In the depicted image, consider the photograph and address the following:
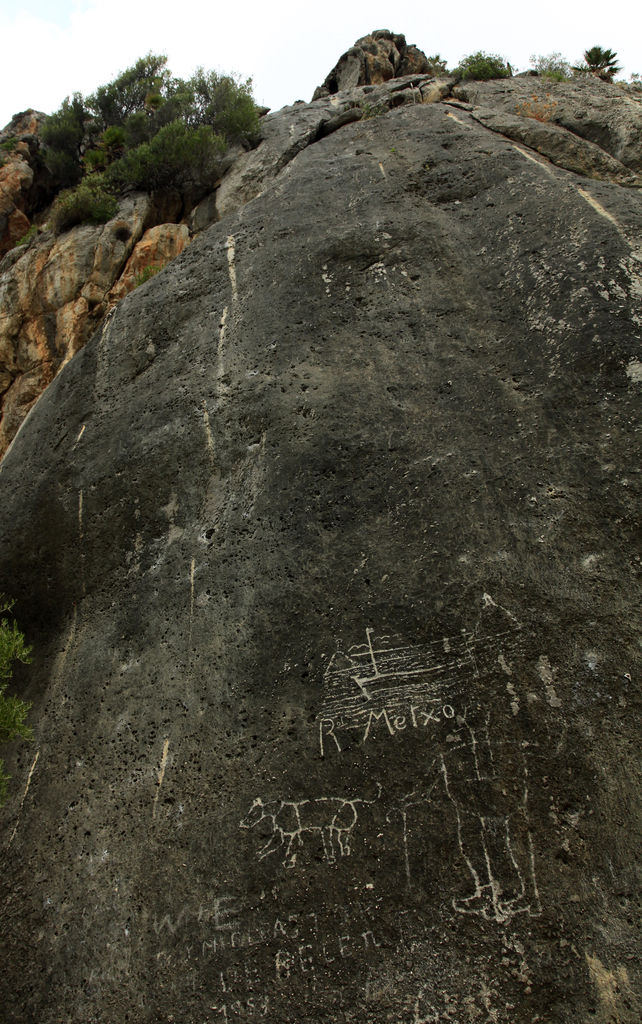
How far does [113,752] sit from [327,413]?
3.41 metres

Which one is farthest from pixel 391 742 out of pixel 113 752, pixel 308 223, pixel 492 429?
pixel 308 223

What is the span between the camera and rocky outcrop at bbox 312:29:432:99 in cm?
1193

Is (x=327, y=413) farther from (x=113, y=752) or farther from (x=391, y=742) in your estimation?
(x=113, y=752)

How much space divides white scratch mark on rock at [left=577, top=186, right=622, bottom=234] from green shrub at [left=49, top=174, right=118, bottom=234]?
801 cm

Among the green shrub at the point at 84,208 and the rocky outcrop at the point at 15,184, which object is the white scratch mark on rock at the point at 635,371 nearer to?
the green shrub at the point at 84,208

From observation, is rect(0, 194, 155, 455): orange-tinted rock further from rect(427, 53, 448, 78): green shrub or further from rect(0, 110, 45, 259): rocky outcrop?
rect(427, 53, 448, 78): green shrub

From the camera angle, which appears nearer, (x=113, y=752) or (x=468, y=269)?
(x=113, y=752)

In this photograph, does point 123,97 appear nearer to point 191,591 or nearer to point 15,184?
point 15,184

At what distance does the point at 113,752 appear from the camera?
489 centimetres

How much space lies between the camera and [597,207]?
20.4ft

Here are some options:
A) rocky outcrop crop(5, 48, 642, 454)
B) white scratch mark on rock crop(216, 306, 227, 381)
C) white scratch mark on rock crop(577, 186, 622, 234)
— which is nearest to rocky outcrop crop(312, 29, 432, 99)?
rocky outcrop crop(5, 48, 642, 454)

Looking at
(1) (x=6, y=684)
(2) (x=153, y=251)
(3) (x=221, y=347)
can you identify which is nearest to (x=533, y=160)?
→ (3) (x=221, y=347)

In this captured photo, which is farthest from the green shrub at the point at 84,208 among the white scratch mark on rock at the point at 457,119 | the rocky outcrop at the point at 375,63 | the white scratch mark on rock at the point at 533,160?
the white scratch mark on rock at the point at 533,160

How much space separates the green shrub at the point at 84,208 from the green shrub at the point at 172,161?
2.10 ft
